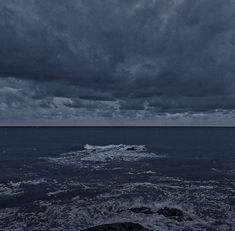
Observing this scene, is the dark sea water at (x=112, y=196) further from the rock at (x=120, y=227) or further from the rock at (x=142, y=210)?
the rock at (x=120, y=227)

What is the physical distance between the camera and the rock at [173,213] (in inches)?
1565

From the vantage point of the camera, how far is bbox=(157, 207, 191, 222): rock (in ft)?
130

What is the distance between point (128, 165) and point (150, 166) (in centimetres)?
660

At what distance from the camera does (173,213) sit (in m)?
41.0

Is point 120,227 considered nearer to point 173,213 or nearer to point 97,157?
point 173,213

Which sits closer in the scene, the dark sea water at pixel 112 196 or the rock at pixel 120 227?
the rock at pixel 120 227

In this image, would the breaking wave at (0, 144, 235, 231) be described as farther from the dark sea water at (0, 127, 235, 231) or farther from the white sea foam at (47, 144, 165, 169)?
the white sea foam at (47, 144, 165, 169)

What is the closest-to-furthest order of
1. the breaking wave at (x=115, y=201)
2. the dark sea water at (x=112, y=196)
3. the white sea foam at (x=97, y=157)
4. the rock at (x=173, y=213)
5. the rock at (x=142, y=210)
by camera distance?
the breaking wave at (x=115, y=201)
the dark sea water at (x=112, y=196)
the rock at (x=173, y=213)
the rock at (x=142, y=210)
the white sea foam at (x=97, y=157)

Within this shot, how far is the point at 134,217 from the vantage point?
39.9 metres

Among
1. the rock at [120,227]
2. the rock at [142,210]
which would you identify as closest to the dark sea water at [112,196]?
the rock at [142,210]

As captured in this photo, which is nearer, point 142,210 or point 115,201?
point 142,210

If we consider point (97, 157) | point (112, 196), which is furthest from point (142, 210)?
point (97, 157)

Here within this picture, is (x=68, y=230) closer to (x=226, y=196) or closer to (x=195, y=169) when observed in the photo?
(x=226, y=196)

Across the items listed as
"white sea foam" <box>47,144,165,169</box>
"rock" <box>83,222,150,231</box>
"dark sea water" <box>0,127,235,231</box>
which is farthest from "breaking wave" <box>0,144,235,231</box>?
"white sea foam" <box>47,144,165,169</box>
